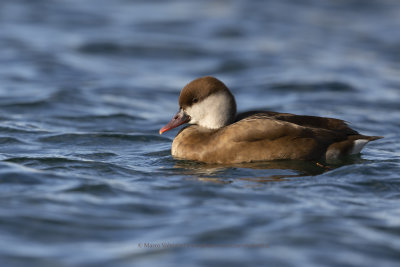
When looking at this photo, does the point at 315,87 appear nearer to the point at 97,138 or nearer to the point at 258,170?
the point at 97,138

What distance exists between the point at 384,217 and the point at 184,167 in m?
2.57

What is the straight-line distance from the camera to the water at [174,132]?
18.3ft

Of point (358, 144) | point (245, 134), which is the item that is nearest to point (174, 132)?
point (245, 134)

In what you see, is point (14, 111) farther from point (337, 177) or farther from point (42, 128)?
point (337, 177)

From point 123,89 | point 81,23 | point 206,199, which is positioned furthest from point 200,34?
point 206,199

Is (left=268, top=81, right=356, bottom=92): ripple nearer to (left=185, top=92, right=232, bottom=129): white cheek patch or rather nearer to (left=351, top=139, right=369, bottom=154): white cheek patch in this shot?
(left=351, top=139, right=369, bottom=154): white cheek patch

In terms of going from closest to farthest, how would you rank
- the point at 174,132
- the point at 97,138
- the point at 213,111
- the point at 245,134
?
1. the point at 245,134
2. the point at 213,111
3. the point at 97,138
4. the point at 174,132

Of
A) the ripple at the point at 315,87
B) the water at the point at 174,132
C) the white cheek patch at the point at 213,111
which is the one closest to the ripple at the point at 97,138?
the water at the point at 174,132

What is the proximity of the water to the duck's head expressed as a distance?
2.17 ft

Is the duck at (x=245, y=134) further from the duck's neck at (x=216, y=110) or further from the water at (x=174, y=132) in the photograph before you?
the water at (x=174, y=132)

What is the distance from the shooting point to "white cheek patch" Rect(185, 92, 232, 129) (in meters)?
8.24

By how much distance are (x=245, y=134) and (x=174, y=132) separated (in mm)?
2628

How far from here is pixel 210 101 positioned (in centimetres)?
827

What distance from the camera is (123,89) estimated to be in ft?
42.8
